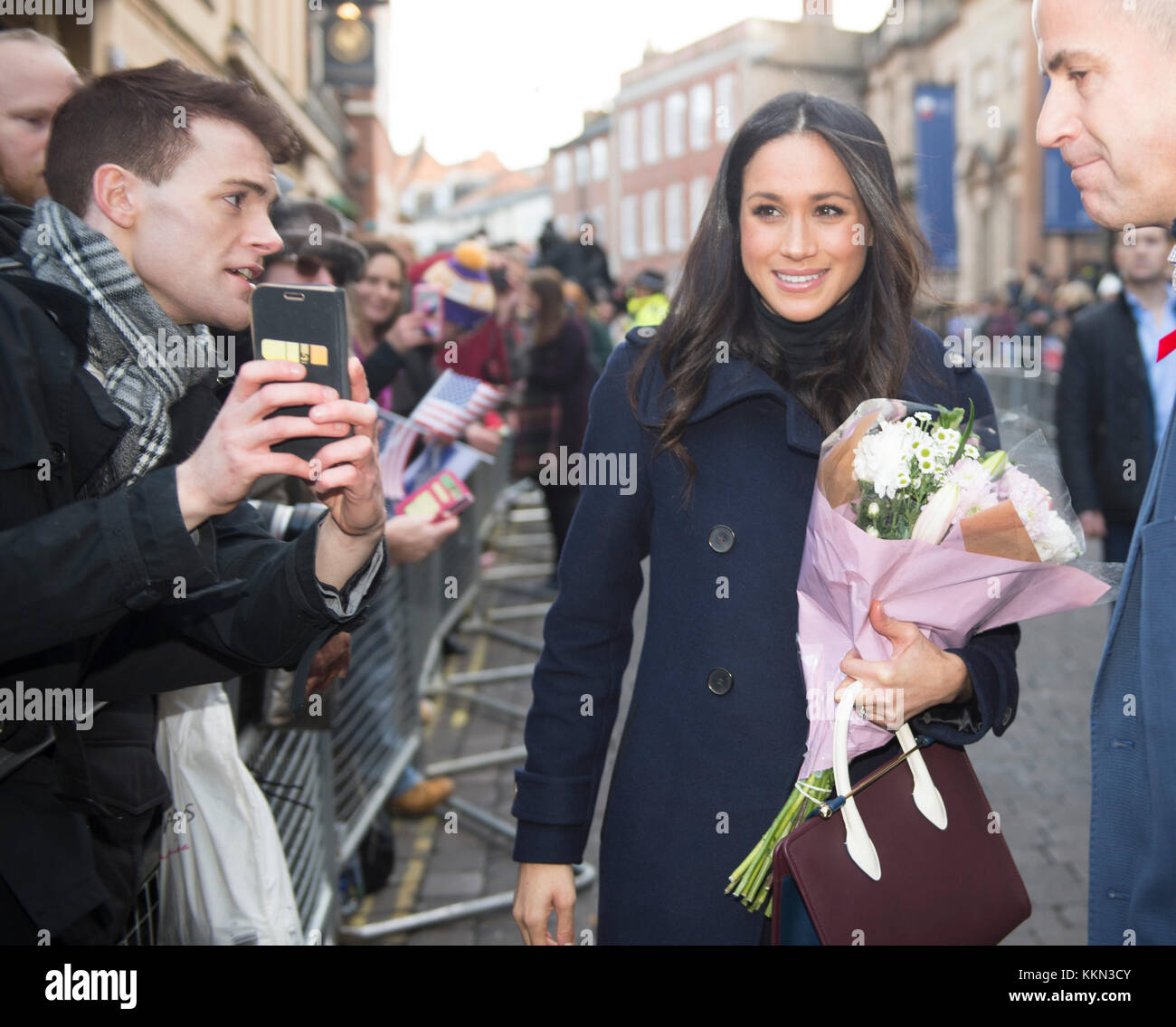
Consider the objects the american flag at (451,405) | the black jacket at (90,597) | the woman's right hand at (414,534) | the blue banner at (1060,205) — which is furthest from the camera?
the blue banner at (1060,205)

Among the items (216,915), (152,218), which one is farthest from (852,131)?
(216,915)

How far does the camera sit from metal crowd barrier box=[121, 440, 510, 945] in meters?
3.15

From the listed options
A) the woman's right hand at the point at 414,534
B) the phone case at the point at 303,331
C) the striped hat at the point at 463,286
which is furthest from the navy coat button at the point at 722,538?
the striped hat at the point at 463,286

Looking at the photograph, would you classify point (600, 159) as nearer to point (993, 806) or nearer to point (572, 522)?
point (993, 806)

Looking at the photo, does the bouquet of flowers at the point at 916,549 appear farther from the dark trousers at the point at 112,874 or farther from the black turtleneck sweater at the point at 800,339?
the dark trousers at the point at 112,874

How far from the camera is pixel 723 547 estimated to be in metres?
2.30

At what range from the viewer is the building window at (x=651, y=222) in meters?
56.0

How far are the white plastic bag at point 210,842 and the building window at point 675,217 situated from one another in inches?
2066

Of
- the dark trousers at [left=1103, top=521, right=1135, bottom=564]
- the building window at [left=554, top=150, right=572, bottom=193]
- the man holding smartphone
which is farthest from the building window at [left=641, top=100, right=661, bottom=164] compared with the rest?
the man holding smartphone

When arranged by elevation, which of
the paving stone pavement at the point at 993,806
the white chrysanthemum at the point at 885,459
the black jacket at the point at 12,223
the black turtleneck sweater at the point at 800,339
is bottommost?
the paving stone pavement at the point at 993,806

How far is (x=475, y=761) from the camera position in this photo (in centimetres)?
597
